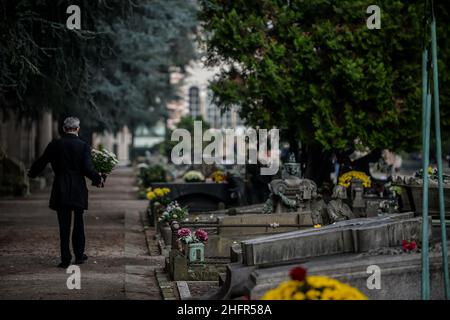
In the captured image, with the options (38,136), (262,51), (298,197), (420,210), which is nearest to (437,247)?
(420,210)

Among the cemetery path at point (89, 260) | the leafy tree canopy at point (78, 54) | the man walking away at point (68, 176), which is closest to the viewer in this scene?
the cemetery path at point (89, 260)

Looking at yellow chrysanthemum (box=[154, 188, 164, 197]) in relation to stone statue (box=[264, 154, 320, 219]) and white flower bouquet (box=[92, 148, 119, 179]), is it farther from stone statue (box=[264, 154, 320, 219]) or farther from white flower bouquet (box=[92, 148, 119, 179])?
white flower bouquet (box=[92, 148, 119, 179])

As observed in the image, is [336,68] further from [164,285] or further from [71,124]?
[164,285]

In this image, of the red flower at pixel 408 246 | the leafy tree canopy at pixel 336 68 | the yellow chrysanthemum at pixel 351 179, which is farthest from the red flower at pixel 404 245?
the leafy tree canopy at pixel 336 68

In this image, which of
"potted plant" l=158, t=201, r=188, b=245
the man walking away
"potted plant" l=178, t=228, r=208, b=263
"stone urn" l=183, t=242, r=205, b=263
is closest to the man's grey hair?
the man walking away

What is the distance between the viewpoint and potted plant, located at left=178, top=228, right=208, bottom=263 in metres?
14.2

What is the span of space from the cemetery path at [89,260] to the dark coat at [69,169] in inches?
39.9

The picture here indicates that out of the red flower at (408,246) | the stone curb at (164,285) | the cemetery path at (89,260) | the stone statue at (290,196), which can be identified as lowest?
the stone curb at (164,285)

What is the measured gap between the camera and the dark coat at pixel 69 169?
13805 mm

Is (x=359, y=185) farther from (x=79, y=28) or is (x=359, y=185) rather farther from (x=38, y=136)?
(x=38, y=136)

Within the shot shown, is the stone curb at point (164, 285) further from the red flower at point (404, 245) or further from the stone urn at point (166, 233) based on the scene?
the stone urn at point (166, 233)

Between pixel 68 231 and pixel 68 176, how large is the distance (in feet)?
2.41
